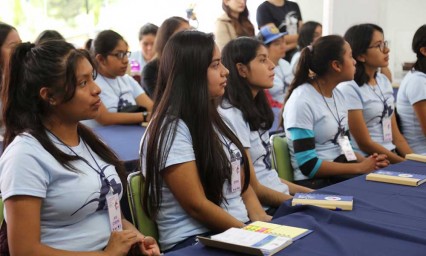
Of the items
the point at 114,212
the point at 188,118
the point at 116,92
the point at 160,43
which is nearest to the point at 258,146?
the point at 188,118

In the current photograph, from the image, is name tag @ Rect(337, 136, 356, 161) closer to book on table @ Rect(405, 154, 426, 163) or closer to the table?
book on table @ Rect(405, 154, 426, 163)

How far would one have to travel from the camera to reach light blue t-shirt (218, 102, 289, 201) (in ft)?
7.72

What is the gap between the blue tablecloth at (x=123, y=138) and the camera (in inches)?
107

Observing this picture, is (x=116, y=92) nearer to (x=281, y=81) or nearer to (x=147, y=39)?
(x=281, y=81)

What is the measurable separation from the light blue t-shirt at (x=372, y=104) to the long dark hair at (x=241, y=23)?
199cm

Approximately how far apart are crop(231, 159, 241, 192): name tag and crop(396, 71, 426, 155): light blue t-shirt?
175 cm

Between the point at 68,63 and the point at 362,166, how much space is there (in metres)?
1.66

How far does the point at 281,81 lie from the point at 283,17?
1.11 meters

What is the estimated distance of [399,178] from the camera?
209 cm

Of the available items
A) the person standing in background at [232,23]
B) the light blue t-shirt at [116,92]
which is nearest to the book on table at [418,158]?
the light blue t-shirt at [116,92]

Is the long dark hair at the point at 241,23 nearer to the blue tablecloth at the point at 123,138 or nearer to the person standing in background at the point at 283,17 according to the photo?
the person standing in background at the point at 283,17

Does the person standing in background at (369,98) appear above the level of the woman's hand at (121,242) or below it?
above

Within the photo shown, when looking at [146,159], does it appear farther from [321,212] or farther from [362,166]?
[362,166]

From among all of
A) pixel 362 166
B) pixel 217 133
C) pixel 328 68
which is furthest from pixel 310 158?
pixel 217 133
